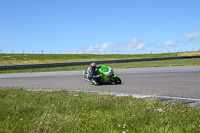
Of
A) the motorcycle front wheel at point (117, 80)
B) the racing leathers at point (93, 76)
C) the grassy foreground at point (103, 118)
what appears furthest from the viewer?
the racing leathers at point (93, 76)

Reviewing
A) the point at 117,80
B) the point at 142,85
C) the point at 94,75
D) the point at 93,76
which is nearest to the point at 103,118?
the point at 142,85

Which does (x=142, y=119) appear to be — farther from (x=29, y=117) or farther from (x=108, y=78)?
(x=108, y=78)

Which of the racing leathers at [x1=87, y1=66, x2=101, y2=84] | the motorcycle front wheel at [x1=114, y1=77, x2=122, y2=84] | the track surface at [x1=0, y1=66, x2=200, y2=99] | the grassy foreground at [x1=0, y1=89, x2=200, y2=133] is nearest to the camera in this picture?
the grassy foreground at [x1=0, y1=89, x2=200, y2=133]

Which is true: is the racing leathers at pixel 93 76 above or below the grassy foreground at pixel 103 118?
above

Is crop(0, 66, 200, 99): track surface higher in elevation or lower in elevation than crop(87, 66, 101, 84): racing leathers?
lower

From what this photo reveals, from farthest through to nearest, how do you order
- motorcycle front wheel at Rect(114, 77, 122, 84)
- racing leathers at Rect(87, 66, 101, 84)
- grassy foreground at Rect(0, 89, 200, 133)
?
1. racing leathers at Rect(87, 66, 101, 84)
2. motorcycle front wheel at Rect(114, 77, 122, 84)
3. grassy foreground at Rect(0, 89, 200, 133)

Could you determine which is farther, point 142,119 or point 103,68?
point 103,68

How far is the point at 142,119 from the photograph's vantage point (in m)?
5.28

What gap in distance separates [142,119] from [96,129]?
1082mm

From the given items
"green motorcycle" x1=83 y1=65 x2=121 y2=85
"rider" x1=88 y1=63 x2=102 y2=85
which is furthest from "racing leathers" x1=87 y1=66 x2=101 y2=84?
"green motorcycle" x1=83 y1=65 x2=121 y2=85

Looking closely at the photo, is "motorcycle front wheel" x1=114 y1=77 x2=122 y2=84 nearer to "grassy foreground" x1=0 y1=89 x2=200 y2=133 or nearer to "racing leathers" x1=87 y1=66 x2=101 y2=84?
"racing leathers" x1=87 y1=66 x2=101 y2=84

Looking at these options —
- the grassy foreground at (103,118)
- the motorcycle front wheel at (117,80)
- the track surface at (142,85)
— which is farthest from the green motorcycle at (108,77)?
the grassy foreground at (103,118)

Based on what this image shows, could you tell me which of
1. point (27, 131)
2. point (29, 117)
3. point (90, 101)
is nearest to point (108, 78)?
point (90, 101)

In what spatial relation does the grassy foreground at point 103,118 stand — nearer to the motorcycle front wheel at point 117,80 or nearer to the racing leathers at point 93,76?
the motorcycle front wheel at point 117,80
